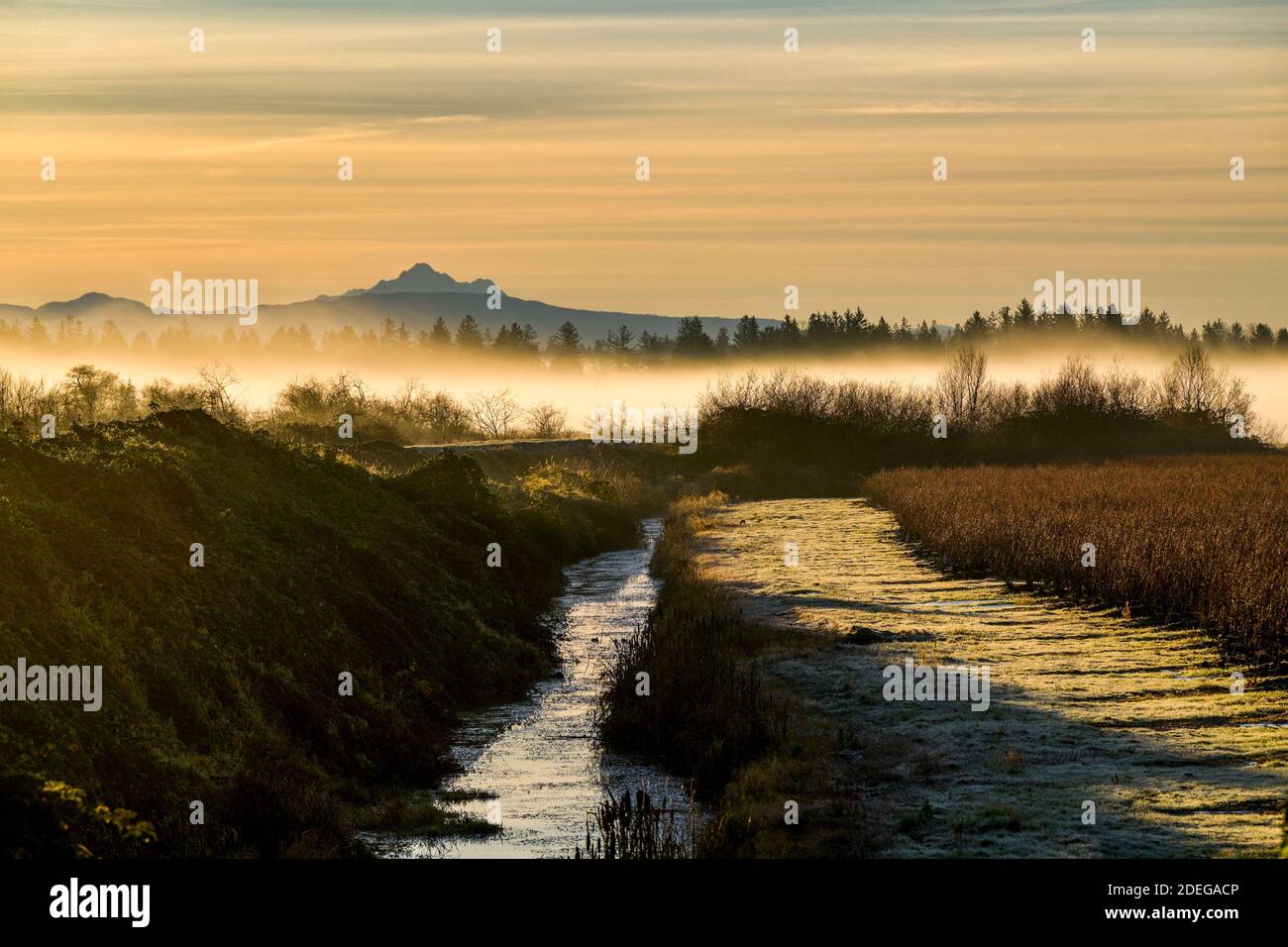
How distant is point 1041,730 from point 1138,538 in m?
13.2

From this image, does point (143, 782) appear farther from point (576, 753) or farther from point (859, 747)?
point (859, 747)

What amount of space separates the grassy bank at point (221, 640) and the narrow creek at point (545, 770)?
0.64 meters

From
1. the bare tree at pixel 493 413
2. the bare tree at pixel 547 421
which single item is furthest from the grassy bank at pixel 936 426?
the bare tree at pixel 493 413

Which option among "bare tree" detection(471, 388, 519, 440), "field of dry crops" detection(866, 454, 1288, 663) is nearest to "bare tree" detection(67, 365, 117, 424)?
"field of dry crops" detection(866, 454, 1288, 663)

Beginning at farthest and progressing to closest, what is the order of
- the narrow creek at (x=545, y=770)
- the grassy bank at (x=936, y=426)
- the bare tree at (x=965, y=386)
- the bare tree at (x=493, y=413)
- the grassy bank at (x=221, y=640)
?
1. the bare tree at (x=493, y=413)
2. the bare tree at (x=965, y=386)
3. the grassy bank at (x=936, y=426)
4. the narrow creek at (x=545, y=770)
5. the grassy bank at (x=221, y=640)

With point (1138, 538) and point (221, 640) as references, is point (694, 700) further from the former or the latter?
point (1138, 538)

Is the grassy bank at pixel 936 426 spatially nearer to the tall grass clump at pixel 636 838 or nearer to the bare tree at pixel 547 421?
the bare tree at pixel 547 421

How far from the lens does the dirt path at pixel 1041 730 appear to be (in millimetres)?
12906

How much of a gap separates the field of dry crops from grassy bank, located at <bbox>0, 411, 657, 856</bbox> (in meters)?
11.5

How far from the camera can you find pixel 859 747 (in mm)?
16906

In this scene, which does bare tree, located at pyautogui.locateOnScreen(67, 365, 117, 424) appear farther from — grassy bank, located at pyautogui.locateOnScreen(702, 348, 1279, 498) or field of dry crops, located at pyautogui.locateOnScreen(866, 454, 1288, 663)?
grassy bank, located at pyautogui.locateOnScreen(702, 348, 1279, 498)

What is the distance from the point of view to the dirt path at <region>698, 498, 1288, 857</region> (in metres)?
12.9
